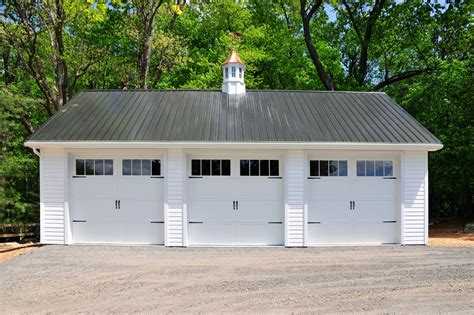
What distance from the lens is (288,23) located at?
25.0 meters

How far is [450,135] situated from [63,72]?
1642 centimetres

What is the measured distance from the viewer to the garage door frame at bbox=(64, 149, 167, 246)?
9.97 metres

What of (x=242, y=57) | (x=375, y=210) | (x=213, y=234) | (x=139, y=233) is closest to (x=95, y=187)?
(x=139, y=233)

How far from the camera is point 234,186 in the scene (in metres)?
10.1

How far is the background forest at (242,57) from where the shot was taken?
1509cm

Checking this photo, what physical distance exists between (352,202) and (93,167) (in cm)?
708

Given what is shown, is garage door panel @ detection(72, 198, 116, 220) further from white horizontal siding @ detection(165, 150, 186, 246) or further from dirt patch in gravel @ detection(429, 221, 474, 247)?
dirt patch in gravel @ detection(429, 221, 474, 247)

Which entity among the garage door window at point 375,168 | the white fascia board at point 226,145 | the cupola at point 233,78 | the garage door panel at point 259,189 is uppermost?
the cupola at point 233,78

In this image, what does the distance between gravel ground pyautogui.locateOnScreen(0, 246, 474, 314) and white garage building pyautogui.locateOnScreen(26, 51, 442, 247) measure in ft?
1.98

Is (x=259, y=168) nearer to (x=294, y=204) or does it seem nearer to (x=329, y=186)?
(x=294, y=204)

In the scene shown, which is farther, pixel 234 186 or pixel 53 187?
pixel 234 186

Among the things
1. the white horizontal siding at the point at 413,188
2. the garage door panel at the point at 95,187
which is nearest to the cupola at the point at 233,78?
the garage door panel at the point at 95,187

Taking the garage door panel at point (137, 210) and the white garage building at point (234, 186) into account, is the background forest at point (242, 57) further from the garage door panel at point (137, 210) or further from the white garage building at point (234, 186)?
the garage door panel at point (137, 210)

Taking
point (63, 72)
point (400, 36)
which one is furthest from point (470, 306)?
point (400, 36)
